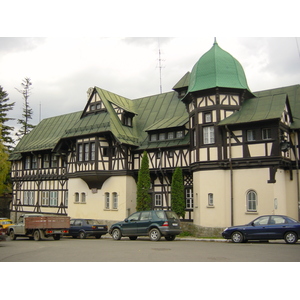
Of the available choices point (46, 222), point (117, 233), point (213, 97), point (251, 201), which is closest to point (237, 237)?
point (251, 201)

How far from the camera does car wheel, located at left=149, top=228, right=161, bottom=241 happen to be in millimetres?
20594

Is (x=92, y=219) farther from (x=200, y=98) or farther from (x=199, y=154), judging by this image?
A: (x=200, y=98)

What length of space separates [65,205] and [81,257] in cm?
2373

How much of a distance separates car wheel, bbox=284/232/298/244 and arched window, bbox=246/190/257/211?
5546 mm

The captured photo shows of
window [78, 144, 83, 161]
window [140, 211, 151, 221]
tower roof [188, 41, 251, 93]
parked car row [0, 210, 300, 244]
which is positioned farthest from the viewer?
window [78, 144, 83, 161]

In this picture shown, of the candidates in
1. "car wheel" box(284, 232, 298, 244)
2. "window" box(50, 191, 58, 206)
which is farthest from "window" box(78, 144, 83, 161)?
"car wheel" box(284, 232, 298, 244)

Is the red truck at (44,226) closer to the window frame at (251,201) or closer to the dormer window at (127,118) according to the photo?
the window frame at (251,201)

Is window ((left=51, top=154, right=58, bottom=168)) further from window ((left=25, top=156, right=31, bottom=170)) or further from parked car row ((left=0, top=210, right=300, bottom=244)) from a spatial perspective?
parked car row ((left=0, top=210, right=300, bottom=244))

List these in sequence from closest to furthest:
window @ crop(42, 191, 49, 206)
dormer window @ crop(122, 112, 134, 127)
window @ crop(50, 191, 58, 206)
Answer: dormer window @ crop(122, 112, 134, 127), window @ crop(50, 191, 58, 206), window @ crop(42, 191, 49, 206)

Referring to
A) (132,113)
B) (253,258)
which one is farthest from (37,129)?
(253,258)

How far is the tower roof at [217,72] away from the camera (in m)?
25.7

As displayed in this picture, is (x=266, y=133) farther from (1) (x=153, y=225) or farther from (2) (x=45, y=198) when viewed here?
(2) (x=45, y=198)

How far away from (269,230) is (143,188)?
12035mm

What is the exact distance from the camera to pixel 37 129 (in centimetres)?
4459
